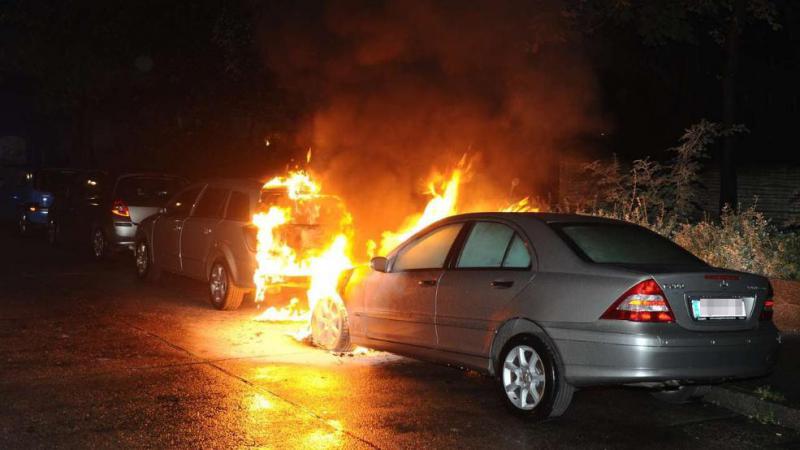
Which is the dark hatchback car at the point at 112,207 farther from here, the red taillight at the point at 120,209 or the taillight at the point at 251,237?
the taillight at the point at 251,237

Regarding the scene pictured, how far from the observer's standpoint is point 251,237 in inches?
406

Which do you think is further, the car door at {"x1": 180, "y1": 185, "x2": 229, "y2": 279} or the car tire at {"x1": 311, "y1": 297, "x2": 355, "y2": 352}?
the car door at {"x1": 180, "y1": 185, "x2": 229, "y2": 279}

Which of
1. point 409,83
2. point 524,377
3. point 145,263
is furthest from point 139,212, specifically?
point 524,377

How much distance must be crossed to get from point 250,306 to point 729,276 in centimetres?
668

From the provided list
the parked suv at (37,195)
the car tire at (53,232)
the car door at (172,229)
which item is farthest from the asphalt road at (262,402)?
the parked suv at (37,195)

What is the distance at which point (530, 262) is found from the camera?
653 cm

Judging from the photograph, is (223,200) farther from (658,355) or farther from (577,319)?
(658,355)

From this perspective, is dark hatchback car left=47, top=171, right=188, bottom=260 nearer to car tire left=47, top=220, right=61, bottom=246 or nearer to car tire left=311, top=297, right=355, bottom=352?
car tire left=47, top=220, right=61, bottom=246

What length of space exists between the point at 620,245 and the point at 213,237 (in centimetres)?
582

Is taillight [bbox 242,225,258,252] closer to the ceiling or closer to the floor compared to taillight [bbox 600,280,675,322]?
closer to the ceiling

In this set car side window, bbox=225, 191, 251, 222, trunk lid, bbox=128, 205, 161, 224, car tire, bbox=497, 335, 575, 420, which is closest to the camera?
car tire, bbox=497, 335, 575, 420

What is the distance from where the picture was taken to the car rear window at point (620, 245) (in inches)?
257

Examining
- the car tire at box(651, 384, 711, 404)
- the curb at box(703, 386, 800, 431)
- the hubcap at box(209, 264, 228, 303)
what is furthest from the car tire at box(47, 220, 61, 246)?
the curb at box(703, 386, 800, 431)

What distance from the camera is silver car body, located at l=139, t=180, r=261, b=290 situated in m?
10.5
